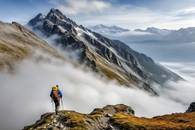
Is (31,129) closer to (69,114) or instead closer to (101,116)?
(69,114)

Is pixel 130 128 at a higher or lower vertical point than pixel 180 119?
lower

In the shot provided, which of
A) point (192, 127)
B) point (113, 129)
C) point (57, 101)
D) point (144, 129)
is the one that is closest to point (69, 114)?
point (57, 101)

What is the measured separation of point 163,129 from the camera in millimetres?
62906

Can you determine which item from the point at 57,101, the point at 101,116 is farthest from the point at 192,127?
the point at 57,101

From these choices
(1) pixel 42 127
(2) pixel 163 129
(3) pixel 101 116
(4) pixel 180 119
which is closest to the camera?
(1) pixel 42 127

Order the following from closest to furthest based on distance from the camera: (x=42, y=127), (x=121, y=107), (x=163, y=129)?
1. (x=42, y=127)
2. (x=163, y=129)
3. (x=121, y=107)

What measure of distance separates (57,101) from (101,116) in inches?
418

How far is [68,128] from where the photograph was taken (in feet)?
198

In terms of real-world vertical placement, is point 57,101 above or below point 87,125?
above

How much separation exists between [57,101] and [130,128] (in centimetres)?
1263

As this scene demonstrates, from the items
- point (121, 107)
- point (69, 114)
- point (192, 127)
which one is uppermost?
point (121, 107)

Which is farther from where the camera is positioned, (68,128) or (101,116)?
(101,116)

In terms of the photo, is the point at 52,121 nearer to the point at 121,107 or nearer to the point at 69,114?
the point at 69,114

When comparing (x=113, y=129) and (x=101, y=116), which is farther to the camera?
(x=101, y=116)
